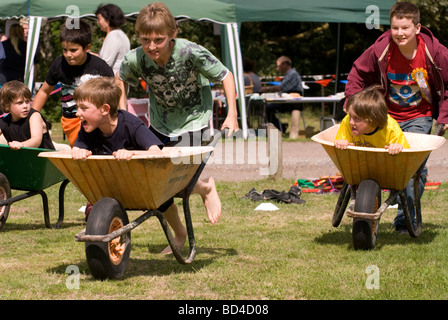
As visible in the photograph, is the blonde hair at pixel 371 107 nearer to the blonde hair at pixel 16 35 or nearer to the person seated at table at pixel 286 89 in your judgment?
the blonde hair at pixel 16 35

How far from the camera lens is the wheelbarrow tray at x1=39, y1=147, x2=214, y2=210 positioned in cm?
410

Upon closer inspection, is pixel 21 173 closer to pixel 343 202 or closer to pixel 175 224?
pixel 175 224

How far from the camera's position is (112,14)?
8.67m

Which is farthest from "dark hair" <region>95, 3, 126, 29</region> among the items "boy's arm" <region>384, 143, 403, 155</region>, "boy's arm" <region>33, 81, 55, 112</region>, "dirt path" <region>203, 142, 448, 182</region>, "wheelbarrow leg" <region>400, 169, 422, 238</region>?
"boy's arm" <region>384, 143, 403, 155</region>

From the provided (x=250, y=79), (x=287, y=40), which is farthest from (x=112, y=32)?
(x=287, y=40)

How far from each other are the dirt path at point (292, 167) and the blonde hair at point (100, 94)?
496 centimetres

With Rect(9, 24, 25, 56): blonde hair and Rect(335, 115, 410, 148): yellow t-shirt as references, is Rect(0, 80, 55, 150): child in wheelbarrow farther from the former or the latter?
Rect(9, 24, 25, 56): blonde hair

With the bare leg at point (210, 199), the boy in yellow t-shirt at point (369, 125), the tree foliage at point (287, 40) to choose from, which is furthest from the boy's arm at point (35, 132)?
the tree foliage at point (287, 40)

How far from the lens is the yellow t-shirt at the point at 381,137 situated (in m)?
5.14

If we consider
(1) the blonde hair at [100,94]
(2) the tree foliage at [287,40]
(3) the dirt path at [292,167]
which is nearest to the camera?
(1) the blonde hair at [100,94]

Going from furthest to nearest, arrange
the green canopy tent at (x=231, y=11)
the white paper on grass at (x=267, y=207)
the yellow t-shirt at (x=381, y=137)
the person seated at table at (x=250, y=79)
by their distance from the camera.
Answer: the person seated at table at (x=250, y=79)
the green canopy tent at (x=231, y=11)
the white paper on grass at (x=267, y=207)
the yellow t-shirt at (x=381, y=137)

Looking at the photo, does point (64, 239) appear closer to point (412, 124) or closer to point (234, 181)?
point (412, 124)

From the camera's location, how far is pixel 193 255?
4.72 m

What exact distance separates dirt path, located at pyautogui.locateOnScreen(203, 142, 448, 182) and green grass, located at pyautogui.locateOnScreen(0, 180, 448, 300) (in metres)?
2.44
